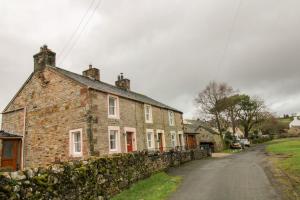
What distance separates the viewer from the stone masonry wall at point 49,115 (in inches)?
689

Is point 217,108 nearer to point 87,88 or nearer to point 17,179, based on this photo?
point 87,88

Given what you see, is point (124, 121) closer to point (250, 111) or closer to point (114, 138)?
point (114, 138)

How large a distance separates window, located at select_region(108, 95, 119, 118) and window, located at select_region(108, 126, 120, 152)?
3.44 ft

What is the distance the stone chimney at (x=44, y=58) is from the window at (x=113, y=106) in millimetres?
5737

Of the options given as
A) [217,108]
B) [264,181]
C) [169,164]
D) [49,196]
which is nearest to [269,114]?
[217,108]

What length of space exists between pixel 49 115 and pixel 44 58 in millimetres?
4773

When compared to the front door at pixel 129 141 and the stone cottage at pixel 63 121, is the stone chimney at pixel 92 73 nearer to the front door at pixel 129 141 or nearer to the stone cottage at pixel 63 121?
the stone cottage at pixel 63 121

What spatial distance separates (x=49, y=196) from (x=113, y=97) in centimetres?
1243

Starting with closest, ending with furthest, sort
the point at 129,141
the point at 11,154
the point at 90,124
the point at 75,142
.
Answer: the point at 90,124 < the point at 75,142 < the point at 11,154 < the point at 129,141

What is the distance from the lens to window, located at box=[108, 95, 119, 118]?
19234 mm

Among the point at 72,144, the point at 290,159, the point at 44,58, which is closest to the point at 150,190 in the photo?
the point at 72,144

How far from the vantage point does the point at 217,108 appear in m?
51.8

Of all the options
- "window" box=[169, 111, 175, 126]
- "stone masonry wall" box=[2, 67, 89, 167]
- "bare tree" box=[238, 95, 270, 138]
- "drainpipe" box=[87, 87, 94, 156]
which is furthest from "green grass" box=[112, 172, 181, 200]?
"bare tree" box=[238, 95, 270, 138]

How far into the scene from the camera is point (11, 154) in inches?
761
